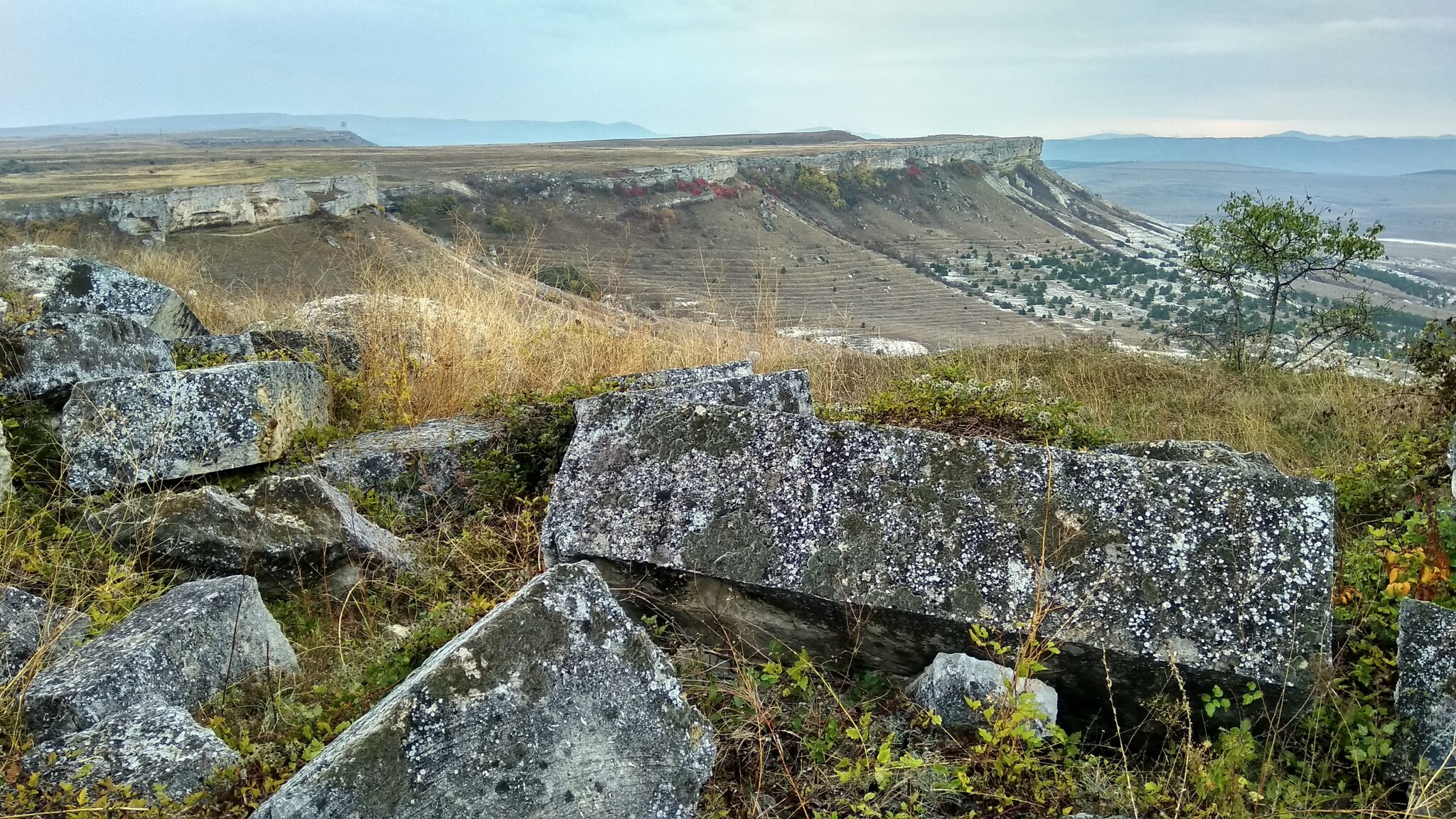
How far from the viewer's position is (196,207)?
2856 centimetres

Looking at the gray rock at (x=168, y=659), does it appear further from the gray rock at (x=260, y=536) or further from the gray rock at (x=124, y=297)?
the gray rock at (x=124, y=297)

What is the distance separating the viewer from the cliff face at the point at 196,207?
1094 inches

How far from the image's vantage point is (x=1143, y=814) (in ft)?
6.23

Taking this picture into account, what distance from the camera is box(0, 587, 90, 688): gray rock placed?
247cm

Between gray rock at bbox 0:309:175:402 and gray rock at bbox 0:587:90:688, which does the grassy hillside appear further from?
gray rock at bbox 0:309:175:402

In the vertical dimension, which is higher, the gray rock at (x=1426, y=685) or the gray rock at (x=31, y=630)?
the gray rock at (x=1426, y=685)

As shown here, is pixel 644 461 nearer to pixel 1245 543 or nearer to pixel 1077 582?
pixel 1077 582

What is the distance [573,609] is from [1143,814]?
1409 mm

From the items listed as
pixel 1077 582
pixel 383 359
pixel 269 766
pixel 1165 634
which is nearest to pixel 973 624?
pixel 1077 582

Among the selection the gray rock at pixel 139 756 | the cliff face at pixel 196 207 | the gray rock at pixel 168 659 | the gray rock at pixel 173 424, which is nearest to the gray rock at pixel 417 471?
the gray rock at pixel 173 424

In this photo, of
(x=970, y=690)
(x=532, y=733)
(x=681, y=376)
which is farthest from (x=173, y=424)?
(x=970, y=690)

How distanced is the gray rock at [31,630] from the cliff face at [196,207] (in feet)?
101

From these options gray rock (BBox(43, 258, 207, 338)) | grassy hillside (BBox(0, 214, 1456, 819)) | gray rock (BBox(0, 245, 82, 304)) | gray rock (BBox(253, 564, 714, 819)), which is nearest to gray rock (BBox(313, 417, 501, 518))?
grassy hillside (BBox(0, 214, 1456, 819))

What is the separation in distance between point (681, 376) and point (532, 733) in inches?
106
